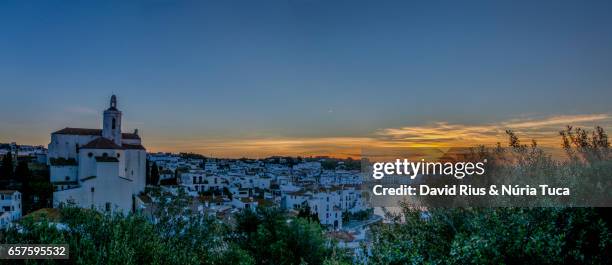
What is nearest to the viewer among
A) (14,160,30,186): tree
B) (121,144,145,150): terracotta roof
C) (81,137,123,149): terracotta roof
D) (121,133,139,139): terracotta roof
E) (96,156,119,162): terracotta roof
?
(96,156,119,162): terracotta roof

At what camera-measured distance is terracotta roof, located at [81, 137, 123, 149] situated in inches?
1490

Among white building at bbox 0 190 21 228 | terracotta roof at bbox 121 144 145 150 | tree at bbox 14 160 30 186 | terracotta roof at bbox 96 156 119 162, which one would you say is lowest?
white building at bbox 0 190 21 228

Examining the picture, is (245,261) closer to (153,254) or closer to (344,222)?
(153,254)

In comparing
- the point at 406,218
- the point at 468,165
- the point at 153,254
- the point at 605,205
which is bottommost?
the point at 153,254

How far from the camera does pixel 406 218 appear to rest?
868 cm

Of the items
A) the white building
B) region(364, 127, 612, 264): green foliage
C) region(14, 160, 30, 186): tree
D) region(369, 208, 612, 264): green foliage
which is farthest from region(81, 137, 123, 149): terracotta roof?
region(369, 208, 612, 264): green foliage

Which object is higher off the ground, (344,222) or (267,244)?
(267,244)

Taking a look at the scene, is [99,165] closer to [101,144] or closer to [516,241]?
[101,144]

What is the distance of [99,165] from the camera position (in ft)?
117

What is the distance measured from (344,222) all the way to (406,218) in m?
45.1

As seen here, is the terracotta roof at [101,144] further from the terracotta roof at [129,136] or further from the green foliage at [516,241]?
the green foliage at [516,241]

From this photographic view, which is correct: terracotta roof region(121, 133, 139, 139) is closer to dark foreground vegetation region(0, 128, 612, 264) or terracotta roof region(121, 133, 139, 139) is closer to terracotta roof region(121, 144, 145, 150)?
terracotta roof region(121, 144, 145, 150)

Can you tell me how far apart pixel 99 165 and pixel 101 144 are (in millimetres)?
3561

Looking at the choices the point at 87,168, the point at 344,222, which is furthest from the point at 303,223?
the point at 344,222
